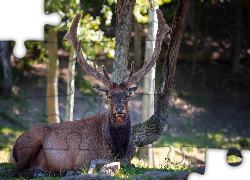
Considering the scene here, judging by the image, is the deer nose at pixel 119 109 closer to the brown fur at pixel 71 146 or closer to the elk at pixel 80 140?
the elk at pixel 80 140

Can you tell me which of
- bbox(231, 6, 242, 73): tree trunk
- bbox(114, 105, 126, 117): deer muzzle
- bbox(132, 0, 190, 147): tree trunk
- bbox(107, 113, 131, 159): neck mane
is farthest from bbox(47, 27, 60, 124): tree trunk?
bbox(231, 6, 242, 73): tree trunk

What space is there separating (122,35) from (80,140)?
280cm

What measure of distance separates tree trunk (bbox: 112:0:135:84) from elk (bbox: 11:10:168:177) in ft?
3.04

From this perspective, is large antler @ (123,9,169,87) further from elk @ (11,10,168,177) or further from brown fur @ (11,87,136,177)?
brown fur @ (11,87,136,177)

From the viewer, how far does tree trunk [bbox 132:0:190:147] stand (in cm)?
888

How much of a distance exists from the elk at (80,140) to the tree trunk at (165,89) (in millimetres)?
665

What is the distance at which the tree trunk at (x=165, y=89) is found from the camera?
29.1 ft

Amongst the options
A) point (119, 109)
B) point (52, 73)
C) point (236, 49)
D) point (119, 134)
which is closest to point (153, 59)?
point (119, 109)

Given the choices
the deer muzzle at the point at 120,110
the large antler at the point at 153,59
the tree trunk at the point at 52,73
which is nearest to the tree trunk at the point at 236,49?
the tree trunk at the point at 52,73

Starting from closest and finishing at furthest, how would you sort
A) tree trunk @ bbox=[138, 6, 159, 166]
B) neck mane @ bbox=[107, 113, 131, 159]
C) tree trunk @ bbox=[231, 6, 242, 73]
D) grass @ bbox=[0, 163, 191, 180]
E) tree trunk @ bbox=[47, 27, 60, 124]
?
grass @ bbox=[0, 163, 191, 180] → neck mane @ bbox=[107, 113, 131, 159] → tree trunk @ bbox=[138, 6, 159, 166] → tree trunk @ bbox=[47, 27, 60, 124] → tree trunk @ bbox=[231, 6, 242, 73]

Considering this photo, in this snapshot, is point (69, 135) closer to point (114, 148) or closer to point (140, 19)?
point (114, 148)

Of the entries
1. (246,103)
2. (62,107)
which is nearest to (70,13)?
(62,107)

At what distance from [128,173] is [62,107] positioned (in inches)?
419

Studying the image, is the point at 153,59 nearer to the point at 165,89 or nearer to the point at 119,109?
the point at 165,89
